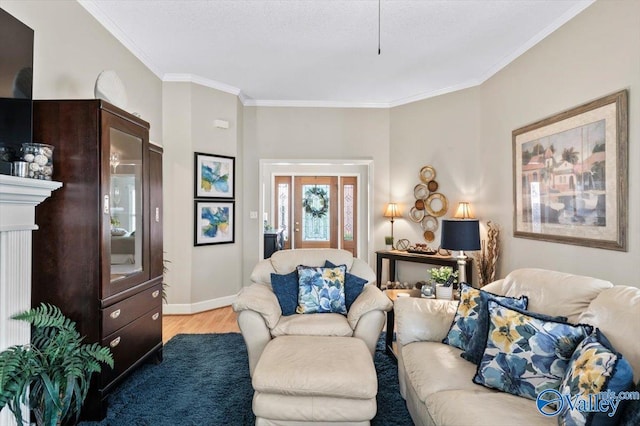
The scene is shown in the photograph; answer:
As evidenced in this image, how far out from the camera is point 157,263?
9.41 ft

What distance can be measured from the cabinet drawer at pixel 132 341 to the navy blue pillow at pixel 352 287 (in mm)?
1569

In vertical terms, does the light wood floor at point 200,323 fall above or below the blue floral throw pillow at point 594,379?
below

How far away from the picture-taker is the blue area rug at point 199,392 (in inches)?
81.4

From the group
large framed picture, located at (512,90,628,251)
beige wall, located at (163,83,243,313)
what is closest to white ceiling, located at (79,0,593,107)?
beige wall, located at (163,83,243,313)

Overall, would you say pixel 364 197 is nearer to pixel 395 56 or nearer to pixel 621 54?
pixel 395 56

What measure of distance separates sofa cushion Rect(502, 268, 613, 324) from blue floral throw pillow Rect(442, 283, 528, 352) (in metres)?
0.08

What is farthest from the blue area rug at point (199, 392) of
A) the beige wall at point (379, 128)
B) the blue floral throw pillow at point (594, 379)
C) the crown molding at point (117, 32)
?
the crown molding at point (117, 32)

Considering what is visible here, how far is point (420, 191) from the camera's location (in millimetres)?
4812

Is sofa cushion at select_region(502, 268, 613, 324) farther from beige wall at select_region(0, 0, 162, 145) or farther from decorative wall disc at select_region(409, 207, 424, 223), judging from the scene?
beige wall at select_region(0, 0, 162, 145)

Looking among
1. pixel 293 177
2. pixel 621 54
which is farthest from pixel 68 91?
pixel 293 177

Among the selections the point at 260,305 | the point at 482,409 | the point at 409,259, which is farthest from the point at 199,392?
the point at 409,259

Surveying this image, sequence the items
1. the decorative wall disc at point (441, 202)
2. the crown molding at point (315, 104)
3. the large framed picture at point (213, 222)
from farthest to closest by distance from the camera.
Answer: the crown molding at point (315, 104), the decorative wall disc at point (441, 202), the large framed picture at point (213, 222)

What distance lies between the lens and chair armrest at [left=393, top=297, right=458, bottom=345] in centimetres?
214

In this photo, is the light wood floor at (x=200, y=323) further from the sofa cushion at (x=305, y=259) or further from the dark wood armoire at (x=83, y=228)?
the dark wood armoire at (x=83, y=228)
